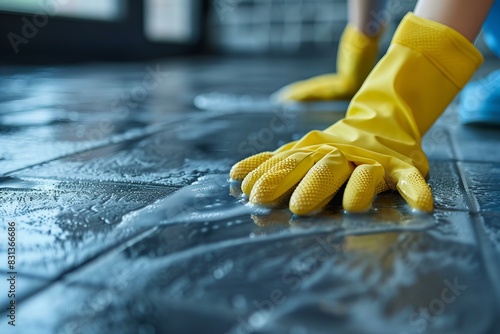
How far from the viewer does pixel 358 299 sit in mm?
462

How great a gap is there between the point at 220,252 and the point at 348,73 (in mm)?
1496

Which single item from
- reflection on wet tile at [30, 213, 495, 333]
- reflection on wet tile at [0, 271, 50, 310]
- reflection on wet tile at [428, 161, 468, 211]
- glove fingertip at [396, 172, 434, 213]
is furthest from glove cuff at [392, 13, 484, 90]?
reflection on wet tile at [0, 271, 50, 310]

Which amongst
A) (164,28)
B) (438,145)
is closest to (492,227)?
(438,145)

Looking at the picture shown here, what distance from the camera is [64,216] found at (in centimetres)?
67

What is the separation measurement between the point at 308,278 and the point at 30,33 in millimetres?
3948

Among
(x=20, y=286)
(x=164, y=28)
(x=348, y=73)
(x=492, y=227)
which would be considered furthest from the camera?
(x=164, y=28)

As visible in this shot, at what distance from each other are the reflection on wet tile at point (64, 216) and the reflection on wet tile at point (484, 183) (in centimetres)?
43

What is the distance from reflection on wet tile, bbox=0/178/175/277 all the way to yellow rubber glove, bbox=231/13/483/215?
0.55 feet

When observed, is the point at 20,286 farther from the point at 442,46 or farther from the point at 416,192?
the point at 442,46

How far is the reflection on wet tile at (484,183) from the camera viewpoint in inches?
29.1

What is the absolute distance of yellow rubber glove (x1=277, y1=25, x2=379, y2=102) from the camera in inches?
74.5

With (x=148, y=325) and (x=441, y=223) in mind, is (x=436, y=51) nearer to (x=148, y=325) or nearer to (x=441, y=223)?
(x=441, y=223)

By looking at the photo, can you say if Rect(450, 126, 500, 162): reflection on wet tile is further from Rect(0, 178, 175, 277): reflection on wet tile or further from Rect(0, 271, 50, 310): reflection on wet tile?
Rect(0, 271, 50, 310): reflection on wet tile

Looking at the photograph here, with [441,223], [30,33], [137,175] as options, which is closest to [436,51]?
[441,223]
